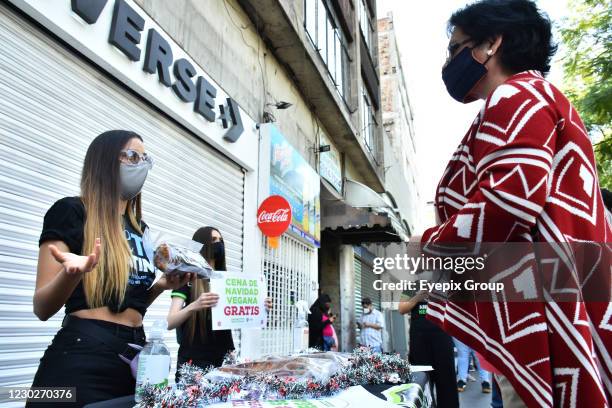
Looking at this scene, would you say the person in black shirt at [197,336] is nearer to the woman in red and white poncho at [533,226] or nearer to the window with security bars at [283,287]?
the woman in red and white poncho at [533,226]

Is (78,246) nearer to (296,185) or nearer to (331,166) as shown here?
(296,185)

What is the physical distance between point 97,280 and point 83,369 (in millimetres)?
339

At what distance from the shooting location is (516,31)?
1.47m

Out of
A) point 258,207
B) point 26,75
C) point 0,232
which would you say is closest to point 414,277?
point 0,232

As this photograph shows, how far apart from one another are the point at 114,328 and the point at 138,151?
0.89m

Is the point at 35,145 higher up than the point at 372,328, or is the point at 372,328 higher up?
the point at 35,145

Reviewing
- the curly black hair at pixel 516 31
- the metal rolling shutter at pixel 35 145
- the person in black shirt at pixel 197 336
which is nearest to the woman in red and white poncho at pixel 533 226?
the curly black hair at pixel 516 31

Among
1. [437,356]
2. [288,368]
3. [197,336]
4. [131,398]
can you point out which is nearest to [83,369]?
[131,398]

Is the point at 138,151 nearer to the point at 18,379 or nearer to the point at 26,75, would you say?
the point at 26,75

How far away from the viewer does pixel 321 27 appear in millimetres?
10539

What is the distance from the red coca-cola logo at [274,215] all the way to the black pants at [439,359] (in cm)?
293

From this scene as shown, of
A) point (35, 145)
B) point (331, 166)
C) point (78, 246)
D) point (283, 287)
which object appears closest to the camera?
point (78, 246)

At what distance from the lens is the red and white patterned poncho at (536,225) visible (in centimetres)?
106

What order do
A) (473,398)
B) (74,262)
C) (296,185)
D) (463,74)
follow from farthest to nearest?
(296,185), (473,398), (463,74), (74,262)
